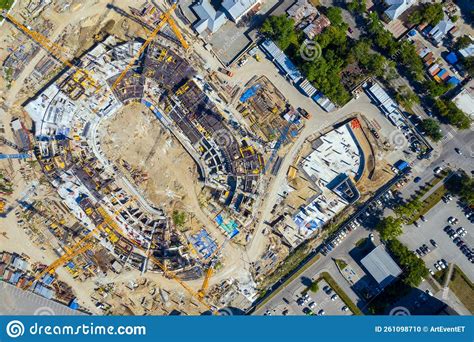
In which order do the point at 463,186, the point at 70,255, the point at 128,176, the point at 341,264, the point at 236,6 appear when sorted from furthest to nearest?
the point at 128,176, the point at 70,255, the point at 341,264, the point at 236,6, the point at 463,186

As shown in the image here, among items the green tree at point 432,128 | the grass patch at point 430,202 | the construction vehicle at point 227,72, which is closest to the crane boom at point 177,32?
the construction vehicle at point 227,72

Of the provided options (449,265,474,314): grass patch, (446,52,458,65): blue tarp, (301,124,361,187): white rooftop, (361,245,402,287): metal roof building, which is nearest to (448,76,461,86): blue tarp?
(446,52,458,65): blue tarp

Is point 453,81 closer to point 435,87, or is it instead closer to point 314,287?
point 435,87

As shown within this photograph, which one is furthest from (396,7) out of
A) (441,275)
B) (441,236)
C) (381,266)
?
(441,275)

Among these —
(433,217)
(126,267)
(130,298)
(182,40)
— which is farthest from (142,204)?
(433,217)

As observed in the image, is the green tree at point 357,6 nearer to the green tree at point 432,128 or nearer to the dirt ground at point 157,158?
the green tree at point 432,128
